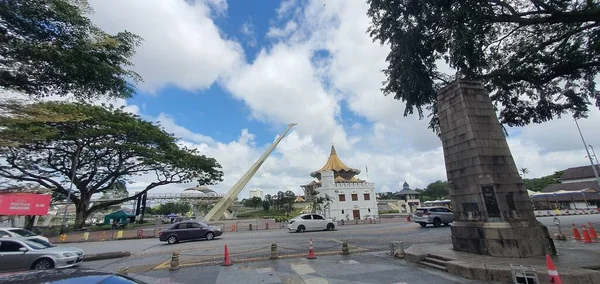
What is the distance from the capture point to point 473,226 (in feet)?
31.7

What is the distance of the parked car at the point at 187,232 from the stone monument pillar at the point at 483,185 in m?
15.8

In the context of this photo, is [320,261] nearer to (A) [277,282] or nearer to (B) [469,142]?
(A) [277,282]

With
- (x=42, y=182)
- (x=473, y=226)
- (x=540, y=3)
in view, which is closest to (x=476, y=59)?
(x=540, y=3)

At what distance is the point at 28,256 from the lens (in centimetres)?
1055

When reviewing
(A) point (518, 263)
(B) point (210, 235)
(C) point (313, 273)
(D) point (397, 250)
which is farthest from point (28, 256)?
(A) point (518, 263)

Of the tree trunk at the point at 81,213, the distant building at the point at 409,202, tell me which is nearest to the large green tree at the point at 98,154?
the tree trunk at the point at 81,213

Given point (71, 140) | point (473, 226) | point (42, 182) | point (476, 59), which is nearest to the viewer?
point (473, 226)

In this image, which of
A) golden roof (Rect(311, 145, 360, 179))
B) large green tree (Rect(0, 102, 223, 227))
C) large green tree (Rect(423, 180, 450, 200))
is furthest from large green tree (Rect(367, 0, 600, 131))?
large green tree (Rect(423, 180, 450, 200))

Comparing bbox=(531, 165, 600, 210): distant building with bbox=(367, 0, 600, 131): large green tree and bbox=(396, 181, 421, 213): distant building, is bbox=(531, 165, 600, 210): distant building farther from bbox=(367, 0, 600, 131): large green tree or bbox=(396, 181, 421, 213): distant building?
bbox=(367, 0, 600, 131): large green tree

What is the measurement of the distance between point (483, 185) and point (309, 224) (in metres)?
16.5

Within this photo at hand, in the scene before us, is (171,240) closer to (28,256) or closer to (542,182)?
(28,256)

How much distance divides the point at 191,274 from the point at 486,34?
1667 centimetres

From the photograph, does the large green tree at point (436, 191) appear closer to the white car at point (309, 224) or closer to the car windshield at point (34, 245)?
the white car at point (309, 224)

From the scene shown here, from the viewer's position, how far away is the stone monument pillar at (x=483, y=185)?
28.9 feet
